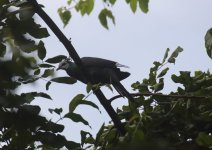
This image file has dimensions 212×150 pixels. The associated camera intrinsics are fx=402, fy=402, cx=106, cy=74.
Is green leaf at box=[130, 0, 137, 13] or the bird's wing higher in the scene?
green leaf at box=[130, 0, 137, 13]

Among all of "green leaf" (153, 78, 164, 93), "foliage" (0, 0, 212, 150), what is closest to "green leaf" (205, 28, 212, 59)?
"foliage" (0, 0, 212, 150)

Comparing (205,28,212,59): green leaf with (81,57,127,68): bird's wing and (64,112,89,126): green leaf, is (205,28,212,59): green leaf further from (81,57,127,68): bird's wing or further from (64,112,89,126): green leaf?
(81,57,127,68): bird's wing

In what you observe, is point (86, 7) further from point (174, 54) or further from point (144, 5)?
point (174, 54)

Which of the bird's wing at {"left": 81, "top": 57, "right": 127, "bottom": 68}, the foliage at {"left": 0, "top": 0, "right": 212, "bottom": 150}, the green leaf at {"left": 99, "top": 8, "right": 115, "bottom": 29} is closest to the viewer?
the foliage at {"left": 0, "top": 0, "right": 212, "bottom": 150}

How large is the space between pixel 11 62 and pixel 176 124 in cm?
176

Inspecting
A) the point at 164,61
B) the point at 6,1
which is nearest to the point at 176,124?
the point at 164,61

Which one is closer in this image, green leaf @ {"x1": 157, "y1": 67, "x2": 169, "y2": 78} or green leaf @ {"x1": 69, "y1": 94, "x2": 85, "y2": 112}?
green leaf @ {"x1": 69, "y1": 94, "x2": 85, "y2": 112}

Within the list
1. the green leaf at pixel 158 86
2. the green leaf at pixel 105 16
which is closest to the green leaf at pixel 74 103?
the green leaf at pixel 105 16

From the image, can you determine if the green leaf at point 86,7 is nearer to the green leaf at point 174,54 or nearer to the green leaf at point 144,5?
the green leaf at point 144,5

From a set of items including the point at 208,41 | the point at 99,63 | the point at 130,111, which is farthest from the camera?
the point at 99,63

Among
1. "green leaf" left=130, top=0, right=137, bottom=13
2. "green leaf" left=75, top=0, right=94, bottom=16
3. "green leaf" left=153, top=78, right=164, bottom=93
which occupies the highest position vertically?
"green leaf" left=75, top=0, right=94, bottom=16

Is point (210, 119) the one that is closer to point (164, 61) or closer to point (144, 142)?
point (164, 61)

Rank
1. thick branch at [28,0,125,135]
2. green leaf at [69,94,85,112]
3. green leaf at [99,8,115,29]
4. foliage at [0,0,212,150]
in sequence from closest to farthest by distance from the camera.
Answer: foliage at [0,0,212,150] → thick branch at [28,0,125,135] → green leaf at [69,94,85,112] → green leaf at [99,8,115,29]

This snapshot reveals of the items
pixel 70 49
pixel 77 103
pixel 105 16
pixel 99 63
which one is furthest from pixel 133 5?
pixel 99 63
